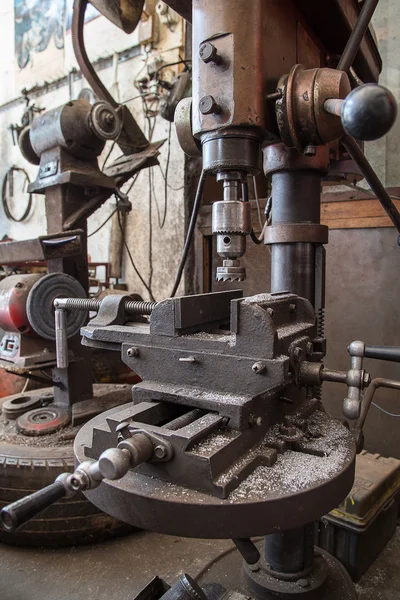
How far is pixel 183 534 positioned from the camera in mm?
532

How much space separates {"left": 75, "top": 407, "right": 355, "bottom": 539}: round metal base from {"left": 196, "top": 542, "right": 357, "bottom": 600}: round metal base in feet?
1.31

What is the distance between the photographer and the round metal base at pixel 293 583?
0.86m

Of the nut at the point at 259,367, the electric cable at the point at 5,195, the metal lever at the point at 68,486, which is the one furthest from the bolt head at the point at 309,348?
the electric cable at the point at 5,195

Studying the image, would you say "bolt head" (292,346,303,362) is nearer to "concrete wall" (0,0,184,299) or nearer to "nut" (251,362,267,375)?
"nut" (251,362,267,375)

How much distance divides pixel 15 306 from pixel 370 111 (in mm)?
1243

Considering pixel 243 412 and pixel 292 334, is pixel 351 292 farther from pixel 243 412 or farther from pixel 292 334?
pixel 243 412

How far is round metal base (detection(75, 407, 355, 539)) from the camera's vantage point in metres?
0.52

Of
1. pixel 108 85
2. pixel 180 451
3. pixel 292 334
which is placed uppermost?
pixel 108 85

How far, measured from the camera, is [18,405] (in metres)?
1.55

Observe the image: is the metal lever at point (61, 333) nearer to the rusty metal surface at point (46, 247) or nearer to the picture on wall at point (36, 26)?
the rusty metal surface at point (46, 247)

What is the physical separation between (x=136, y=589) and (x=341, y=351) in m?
1.39

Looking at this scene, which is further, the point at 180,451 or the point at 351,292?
the point at 351,292

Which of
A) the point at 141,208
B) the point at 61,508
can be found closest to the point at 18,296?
the point at 61,508

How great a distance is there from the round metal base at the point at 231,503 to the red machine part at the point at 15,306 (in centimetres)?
94
